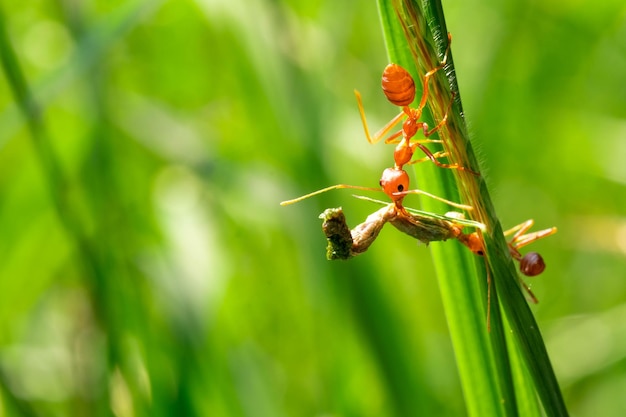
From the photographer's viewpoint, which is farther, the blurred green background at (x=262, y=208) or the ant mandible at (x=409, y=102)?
the blurred green background at (x=262, y=208)

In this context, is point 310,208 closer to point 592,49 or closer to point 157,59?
point 592,49

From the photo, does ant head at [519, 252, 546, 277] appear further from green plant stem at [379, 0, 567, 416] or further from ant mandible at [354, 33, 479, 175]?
ant mandible at [354, 33, 479, 175]

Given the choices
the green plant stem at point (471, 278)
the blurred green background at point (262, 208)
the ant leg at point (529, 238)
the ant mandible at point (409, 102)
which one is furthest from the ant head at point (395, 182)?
the blurred green background at point (262, 208)

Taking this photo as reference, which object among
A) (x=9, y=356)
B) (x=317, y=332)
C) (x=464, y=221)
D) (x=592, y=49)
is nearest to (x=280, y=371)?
(x=317, y=332)

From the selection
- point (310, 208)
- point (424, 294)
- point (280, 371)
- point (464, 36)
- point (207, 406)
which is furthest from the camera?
point (464, 36)

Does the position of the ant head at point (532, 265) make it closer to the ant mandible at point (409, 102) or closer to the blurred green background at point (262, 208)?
the ant mandible at point (409, 102)
